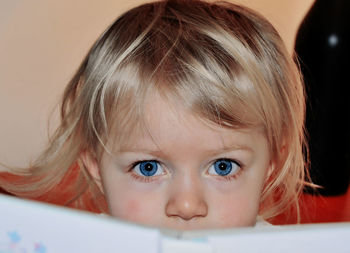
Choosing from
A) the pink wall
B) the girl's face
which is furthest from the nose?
the pink wall

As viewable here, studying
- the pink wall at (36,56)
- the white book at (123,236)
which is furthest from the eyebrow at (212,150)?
the pink wall at (36,56)

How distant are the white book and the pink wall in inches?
38.0

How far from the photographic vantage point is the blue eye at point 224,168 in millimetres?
680

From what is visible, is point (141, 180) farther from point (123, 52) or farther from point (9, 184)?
point (9, 184)

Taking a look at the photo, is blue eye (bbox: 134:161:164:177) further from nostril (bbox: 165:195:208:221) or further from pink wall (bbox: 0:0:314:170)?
pink wall (bbox: 0:0:314:170)

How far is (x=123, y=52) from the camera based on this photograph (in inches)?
28.1

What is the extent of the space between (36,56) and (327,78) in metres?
0.89

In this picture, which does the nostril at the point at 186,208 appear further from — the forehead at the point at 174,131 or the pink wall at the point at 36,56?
the pink wall at the point at 36,56

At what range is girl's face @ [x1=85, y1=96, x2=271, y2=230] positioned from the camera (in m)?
0.63

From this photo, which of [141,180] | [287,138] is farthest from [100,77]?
[287,138]

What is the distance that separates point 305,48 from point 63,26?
0.76m

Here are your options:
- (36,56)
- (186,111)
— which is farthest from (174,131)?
(36,56)

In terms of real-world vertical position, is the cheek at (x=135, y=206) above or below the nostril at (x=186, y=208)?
below

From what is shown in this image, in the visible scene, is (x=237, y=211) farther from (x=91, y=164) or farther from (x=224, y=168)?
(x=91, y=164)
